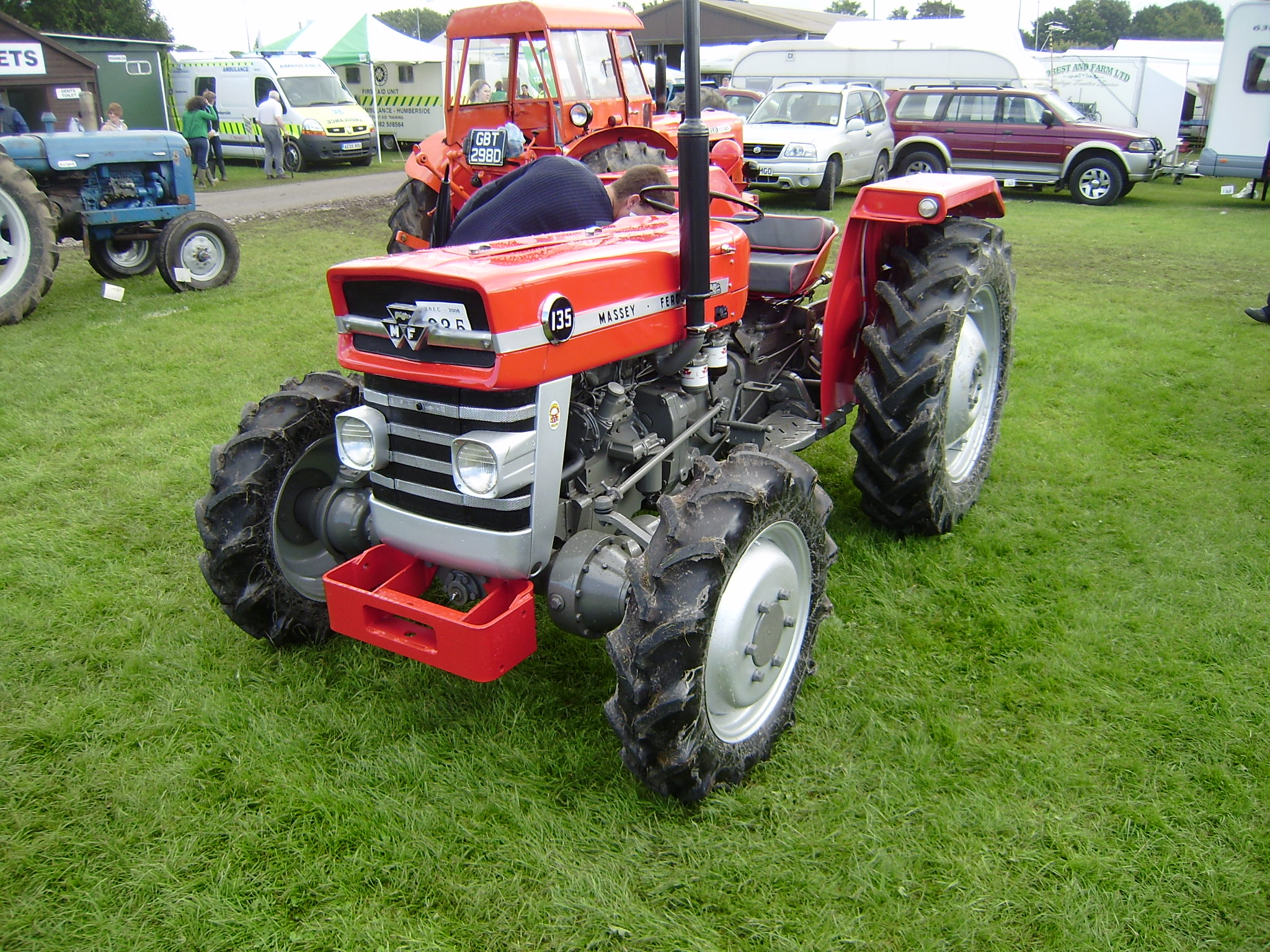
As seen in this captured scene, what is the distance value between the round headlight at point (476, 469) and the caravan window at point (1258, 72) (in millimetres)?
15310

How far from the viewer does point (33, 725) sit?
277 cm

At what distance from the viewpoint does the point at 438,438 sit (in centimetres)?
246

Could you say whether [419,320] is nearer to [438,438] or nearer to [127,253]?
[438,438]

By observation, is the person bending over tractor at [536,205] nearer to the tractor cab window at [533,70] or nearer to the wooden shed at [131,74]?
the tractor cab window at [533,70]

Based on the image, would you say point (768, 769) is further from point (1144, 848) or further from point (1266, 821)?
point (1266, 821)

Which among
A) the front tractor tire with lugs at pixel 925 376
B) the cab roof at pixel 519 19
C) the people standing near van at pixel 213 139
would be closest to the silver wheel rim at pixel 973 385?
the front tractor tire with lugs at pixel 925 376

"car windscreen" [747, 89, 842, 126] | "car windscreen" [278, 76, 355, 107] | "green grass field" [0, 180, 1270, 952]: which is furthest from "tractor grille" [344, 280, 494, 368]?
"car windscreen" [278, 76, 355, 107]

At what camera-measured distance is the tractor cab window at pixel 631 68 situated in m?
9.35

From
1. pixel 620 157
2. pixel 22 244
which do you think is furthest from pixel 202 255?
pixel 620 157

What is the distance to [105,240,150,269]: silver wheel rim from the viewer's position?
862cm

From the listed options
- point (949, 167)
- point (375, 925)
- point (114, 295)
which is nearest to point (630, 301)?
point (375, 925)

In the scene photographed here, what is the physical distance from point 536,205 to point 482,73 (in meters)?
6.63

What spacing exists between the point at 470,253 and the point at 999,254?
257 cm

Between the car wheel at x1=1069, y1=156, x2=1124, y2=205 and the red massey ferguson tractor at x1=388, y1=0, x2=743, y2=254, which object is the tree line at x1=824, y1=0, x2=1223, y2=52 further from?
the red massey ferguson tractor at x1=388, y1=0, x2=743, y2=254
